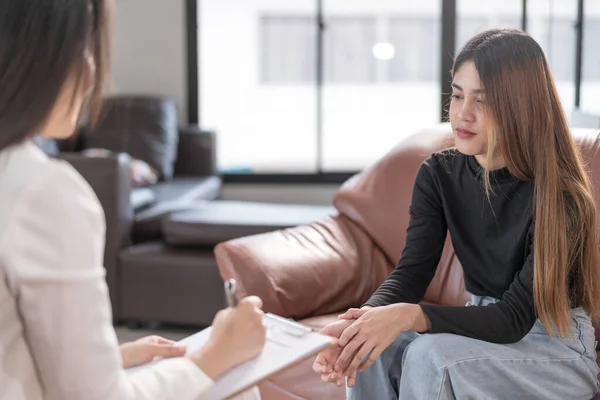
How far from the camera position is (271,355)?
3.83 ft

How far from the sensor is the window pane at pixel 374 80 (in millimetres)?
5305

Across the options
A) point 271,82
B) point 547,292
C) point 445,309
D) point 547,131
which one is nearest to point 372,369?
point 445,309

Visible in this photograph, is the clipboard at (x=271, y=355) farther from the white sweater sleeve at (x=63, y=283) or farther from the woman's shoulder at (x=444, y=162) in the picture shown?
the woman's shoulder at (x=444, y=162)

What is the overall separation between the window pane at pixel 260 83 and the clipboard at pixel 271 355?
13.4ft

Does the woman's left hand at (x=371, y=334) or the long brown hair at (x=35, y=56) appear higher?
the long brown hair at (x=35, y=56)

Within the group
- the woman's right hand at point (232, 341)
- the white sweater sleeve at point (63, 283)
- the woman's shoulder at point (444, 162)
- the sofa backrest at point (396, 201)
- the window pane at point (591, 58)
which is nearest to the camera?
the white sweater sleeve at point (63, 283)

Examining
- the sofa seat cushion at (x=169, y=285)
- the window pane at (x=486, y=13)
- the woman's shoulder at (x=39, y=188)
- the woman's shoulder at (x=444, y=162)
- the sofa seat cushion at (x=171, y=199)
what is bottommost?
the sofa seat cushion at (x=169, y=285)

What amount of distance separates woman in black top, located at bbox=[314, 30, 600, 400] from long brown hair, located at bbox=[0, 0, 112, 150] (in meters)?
0.82

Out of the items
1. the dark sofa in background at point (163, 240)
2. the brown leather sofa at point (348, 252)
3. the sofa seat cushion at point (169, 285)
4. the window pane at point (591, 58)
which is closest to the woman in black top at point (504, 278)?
the brown leather sofa at point (348, 252)

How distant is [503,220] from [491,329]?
268 millimetres

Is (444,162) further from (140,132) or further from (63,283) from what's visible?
(140,132)

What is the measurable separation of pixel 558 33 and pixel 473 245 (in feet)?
12.4

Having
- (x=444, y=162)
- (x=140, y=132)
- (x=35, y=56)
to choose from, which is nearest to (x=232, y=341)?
(x=35, y=56)

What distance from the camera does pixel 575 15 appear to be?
504 centimetres
